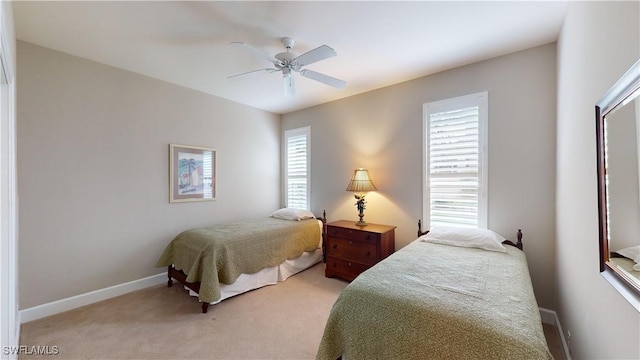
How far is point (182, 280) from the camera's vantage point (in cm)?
299

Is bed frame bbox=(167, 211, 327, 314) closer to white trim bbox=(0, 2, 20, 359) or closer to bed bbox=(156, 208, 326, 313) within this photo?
bed bbox=(156, 208, 326, 313)

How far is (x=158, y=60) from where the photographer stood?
279 centimetres

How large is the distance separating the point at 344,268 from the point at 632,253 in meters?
2.67

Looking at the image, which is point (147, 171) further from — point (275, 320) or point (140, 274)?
point (275, 320)

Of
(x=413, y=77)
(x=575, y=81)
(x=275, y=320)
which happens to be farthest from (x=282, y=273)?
(x=575, y=81)

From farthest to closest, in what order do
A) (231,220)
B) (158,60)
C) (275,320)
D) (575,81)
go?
1. (231,220)
2. (158,60)
3. (275,320)
4. (575,81)

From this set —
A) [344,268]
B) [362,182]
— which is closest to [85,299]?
[344,268]

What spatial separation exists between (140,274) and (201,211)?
1.04 m

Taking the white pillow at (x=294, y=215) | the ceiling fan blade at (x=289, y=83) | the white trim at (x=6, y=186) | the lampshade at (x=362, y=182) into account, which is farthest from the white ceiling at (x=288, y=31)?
the white pillow at (x=294, y=215)

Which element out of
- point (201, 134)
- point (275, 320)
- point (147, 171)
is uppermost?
point (201, 134)

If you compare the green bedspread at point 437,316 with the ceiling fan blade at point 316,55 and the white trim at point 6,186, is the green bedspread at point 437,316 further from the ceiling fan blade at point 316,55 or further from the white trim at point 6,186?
the white trim at point 6,186

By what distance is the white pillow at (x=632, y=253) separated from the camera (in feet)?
3.02

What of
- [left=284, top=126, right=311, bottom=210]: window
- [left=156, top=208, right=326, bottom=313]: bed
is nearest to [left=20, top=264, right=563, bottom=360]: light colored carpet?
[left=156, top=208, right=326, bottom=313]: bed

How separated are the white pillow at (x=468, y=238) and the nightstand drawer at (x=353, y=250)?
0.68m
